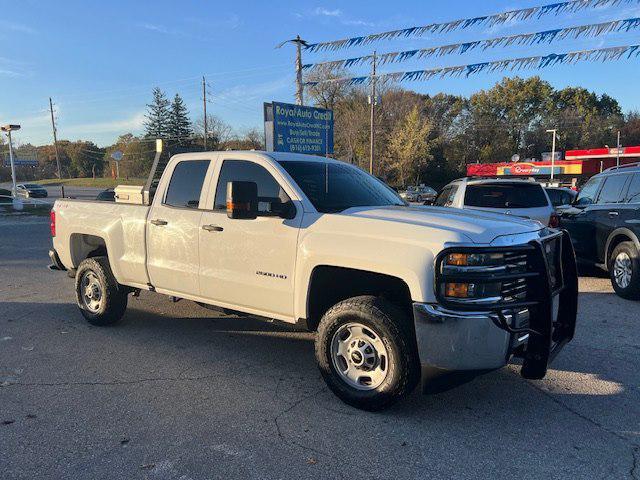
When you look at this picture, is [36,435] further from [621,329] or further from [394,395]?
[621,329]

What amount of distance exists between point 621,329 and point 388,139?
49864mm

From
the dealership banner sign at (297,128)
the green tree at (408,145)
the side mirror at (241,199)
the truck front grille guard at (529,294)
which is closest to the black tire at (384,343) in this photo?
the truck front grille guard at (529,294)

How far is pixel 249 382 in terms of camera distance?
440 cm

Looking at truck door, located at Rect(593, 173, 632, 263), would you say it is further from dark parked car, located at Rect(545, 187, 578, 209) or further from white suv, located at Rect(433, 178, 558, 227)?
dark parked car, located at Rect(545, 187, 578, 209)

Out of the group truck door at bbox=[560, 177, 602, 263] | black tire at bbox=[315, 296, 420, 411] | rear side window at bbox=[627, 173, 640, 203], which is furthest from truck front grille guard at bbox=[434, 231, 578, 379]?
truck door at bbox=[560, 177, 602, 263]

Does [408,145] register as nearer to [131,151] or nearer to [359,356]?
[359,356]

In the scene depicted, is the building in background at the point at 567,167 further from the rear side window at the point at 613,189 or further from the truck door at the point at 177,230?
the truck door at the point at 177,230

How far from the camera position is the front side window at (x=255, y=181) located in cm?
440

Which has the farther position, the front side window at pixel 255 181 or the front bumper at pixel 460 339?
the front side window at pixel 255 181

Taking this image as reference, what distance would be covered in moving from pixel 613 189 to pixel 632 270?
1645 mm

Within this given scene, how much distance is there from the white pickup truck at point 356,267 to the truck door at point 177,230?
0.05 ft

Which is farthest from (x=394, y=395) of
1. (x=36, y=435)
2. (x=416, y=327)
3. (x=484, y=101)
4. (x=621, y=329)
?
(x=484, y=101)

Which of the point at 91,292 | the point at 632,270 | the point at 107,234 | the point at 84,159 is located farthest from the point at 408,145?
the point at 84,159

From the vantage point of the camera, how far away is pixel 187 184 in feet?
17.2
